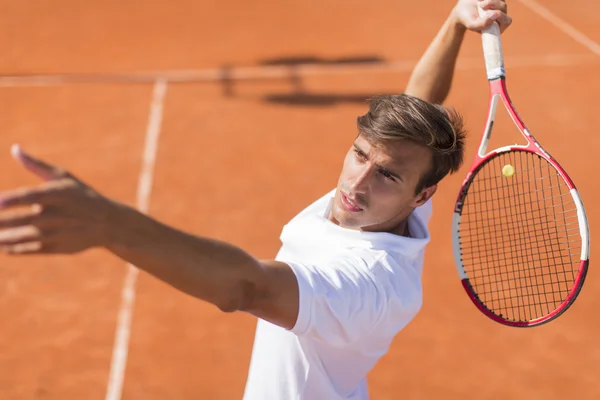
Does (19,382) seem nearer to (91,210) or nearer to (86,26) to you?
(91,210)

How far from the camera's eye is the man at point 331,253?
183cm

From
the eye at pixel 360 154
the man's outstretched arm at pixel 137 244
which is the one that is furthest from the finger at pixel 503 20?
the man's outstretched arm at pixel 137 244

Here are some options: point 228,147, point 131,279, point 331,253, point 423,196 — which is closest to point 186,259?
point 331,253

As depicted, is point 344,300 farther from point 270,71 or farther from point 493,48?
point 270,71

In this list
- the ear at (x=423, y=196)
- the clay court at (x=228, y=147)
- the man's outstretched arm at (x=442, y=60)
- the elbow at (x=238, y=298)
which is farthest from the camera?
the clay court at (x=228, y=147)

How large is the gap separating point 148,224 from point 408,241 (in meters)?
1.12

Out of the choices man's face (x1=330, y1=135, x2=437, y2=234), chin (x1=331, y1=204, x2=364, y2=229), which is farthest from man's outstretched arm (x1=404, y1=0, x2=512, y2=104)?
chin (x1=331, y1=204, x2=364, y2=229)

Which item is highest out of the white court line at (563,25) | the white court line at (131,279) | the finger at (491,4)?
the white court line at (563,25)

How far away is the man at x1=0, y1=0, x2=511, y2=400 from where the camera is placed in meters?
1.83

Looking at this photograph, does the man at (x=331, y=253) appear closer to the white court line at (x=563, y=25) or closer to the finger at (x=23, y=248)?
the finger at (x=23, y=248)

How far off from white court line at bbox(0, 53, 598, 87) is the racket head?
3.01 metres

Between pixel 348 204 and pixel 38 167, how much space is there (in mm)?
1280

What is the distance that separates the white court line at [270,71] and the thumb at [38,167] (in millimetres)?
7609

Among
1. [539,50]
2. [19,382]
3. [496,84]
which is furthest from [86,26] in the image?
[496,84]
